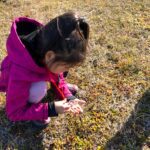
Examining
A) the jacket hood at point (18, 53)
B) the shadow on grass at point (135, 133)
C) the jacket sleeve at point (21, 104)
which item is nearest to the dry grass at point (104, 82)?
the shadow on grass at point (135, 133)

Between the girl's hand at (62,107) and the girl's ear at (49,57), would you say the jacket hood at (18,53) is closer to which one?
the girl's ear at (49,57)

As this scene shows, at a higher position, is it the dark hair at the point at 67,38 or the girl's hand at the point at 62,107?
Answer: the dark hair at the point at 67,38

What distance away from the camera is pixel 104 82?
3.29 metres

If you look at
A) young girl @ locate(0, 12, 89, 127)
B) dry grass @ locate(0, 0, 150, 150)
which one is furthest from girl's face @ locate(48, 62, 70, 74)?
dry grass @ locate(0, 0, 150, 150)

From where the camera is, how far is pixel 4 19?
13.4 feet

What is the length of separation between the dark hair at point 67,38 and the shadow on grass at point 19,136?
2.67 feet

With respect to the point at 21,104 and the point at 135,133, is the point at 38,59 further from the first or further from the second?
the point at 135,133

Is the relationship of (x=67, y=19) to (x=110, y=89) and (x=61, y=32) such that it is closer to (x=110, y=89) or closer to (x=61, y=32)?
(x=61, y=32)

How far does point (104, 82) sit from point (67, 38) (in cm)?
118

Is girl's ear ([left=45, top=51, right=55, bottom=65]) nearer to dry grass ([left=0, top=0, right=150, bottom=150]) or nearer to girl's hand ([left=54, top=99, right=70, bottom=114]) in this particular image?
girl's hand ([left=54, top=99, right=70, bottom=114])

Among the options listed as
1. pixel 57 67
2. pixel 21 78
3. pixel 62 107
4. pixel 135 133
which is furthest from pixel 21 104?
pixel 135 133

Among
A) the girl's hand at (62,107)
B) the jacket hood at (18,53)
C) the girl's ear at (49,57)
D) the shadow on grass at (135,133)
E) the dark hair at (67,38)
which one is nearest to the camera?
the dark hair at (67,38)

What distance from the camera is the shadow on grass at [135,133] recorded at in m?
2.78

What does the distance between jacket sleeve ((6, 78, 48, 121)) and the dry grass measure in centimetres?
32
